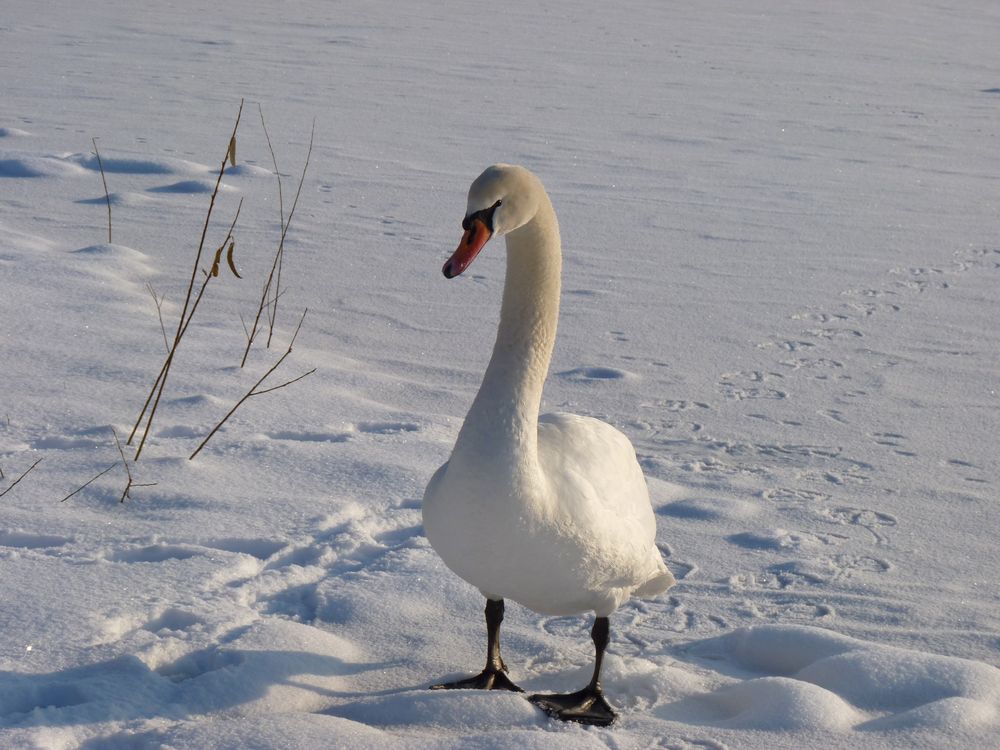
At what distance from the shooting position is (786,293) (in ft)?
20.0

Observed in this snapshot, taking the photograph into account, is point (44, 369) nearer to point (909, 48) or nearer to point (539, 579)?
point (539, 579)

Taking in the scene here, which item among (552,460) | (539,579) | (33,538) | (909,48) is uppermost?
(909,48)

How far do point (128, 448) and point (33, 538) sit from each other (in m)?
0.62

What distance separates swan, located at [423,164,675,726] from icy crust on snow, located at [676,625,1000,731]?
274 mm

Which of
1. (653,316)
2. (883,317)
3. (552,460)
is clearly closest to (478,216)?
(552,460)

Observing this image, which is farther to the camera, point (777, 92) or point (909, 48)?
point (909, 48)

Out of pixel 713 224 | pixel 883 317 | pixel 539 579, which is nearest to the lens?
pixel 539 579

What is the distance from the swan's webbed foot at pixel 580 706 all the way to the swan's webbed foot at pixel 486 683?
0.29 ft

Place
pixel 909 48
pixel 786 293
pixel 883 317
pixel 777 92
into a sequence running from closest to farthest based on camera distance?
pixel 883 317 → pixel 786 293 → pixel 777 92 → pixel 909 48

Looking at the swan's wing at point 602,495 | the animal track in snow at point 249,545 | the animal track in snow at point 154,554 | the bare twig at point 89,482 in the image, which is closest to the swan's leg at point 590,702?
the swan's wing at point 602,495

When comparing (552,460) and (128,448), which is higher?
(552,460)

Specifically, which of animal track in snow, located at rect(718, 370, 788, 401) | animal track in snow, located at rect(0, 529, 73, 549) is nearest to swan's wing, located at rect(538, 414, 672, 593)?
animal track in snow, located at rect(0, 529, 73, 549)

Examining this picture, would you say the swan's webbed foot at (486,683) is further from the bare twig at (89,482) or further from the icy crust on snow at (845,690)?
the bare twig at (89,482)

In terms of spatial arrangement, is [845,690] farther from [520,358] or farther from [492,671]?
[520,358]
